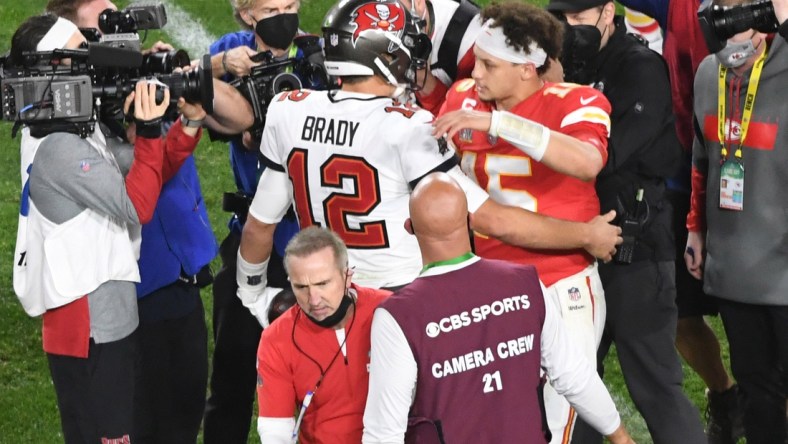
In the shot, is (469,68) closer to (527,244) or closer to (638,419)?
(527,244)

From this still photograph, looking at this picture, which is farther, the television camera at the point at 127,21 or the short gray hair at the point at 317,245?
the television camera at the point at 127,21

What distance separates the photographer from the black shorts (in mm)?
5398

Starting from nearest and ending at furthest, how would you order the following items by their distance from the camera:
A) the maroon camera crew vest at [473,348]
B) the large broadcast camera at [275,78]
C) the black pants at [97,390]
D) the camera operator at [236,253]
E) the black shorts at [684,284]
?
1. the maroon camera crew vest at [473,348]
2. the black pants at [97,390]
3. the large broadcast camera at [275,78]
4. the camera operator at [236,253]
5. the black shorts at [684,284]

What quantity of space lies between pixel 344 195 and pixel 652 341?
131 centimetres

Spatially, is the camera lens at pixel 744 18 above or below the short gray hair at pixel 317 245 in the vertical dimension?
above

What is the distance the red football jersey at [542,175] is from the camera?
413cm

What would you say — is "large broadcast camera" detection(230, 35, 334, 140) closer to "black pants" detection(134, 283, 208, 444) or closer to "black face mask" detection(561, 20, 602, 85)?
"black pants" detection(134, 283, 208, 444)

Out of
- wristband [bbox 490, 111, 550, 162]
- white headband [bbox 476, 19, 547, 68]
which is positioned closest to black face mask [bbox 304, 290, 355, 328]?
wristband [bbox 490, 111, 550, 162]

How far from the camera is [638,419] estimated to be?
5.79m

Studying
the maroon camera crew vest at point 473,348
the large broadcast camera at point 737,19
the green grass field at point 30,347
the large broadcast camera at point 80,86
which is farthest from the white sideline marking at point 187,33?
the maroon camera crew vest at point 473,348

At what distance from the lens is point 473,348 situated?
3.33 metres

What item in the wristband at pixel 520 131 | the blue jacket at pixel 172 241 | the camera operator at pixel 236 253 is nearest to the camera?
the wristband at pixel 520 131

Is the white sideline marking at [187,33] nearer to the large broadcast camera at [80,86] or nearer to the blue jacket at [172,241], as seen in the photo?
the blue jacket at [172,241]

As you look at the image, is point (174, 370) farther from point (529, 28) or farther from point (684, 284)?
point (684, 284)
